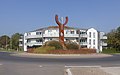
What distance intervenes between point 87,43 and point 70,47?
44.7 m

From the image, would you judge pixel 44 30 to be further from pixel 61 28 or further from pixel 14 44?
pixel 61 28

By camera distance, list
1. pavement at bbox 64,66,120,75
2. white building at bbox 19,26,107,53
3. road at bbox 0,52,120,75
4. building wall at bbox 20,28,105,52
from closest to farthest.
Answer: pavement at bbox 64,66,120,75, road at bbox 0,52,120,75, building wall at bbox 20,28,105,52, white building at bbox 19,26,107,53

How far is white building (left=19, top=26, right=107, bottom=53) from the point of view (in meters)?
98.1

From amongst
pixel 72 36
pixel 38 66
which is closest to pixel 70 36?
pixel 72 36

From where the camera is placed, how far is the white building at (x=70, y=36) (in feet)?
322

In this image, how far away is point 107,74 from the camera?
48.0ft

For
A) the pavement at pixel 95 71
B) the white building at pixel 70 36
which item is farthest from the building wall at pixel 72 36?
the pavement at pixel 95 71

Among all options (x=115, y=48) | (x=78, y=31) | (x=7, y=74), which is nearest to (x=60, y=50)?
(x=7, y=74)

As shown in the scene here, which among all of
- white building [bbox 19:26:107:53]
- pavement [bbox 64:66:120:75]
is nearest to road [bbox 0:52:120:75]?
pavement [bbox 64:66:120:75]

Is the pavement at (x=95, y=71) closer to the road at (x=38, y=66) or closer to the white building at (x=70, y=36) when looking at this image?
the road at (x=38, y=66)

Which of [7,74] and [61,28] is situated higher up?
[61,28]

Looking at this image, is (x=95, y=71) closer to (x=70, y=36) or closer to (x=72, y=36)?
(x=70, y=36)

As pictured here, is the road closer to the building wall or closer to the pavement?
the pavement

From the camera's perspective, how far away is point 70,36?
97.6 meters
